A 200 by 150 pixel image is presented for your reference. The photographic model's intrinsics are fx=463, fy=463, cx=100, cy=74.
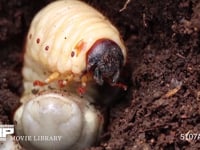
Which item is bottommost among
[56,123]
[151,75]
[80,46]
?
[56,123]

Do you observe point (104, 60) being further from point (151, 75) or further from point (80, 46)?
point (151, 75)

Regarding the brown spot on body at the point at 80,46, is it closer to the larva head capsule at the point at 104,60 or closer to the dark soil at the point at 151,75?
the larva head capsule at the point at 104,60

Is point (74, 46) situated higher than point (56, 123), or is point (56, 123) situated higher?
point (74, 46)

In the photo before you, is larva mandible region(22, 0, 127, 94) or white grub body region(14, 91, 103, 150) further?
larva mandible region(22, 0, 127, 94)

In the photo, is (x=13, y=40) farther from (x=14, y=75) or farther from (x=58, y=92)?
(x=58, y=92)

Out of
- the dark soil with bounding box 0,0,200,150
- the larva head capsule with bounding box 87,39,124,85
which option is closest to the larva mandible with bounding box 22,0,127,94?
the larva head capsule with bounding box 87,39,124,85

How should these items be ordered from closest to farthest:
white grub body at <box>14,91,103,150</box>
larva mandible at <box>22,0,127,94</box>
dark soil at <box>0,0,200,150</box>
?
dark soil at <box>0,0,200,150</box> → white grub body at <box>14,91,103,150</box> → larva mandible at <box>22,0,127,94</box>

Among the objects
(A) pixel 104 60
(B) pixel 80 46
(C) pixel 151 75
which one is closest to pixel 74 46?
(B) pixel 80 46

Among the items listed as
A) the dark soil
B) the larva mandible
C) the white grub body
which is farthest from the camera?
the larva mandible

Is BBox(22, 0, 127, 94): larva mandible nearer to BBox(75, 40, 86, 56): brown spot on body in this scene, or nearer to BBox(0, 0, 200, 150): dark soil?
BBox(75, 40, 86, 56): brown spot on body
